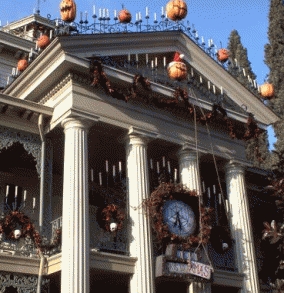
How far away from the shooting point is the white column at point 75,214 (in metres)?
13.9

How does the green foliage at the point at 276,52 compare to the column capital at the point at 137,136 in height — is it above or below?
above

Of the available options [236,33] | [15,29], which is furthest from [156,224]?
[236,33]

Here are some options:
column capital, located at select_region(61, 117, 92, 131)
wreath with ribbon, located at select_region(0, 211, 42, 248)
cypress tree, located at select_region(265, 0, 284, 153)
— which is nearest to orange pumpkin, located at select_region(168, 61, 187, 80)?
column capital, located at select_region(61, 117, 92, 131)

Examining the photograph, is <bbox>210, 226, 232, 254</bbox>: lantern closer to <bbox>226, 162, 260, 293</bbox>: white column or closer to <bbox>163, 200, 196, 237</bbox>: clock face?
<bbox>226, 162, 260, 293</bbox>: white column

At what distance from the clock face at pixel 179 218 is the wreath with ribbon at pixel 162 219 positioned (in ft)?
0.55

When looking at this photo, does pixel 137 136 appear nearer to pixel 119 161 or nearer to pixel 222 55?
pixel 119 161

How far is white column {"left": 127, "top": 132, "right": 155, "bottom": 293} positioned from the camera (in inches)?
602

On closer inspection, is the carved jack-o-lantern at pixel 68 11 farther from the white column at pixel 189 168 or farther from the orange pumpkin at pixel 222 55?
the orange pumpkin at pixel 222 55

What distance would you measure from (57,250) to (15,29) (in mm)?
13997

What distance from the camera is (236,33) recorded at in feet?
133

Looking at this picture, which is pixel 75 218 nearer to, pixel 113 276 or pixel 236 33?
pixel 113 276

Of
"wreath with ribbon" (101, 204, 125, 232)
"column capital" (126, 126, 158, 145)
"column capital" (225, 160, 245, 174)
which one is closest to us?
"wreath with ribbon" (101, 204, 125, 232)

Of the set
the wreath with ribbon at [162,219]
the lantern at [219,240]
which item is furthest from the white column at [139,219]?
the lantern at [219,240]

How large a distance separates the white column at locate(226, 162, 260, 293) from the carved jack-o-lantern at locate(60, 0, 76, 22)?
283 inches
